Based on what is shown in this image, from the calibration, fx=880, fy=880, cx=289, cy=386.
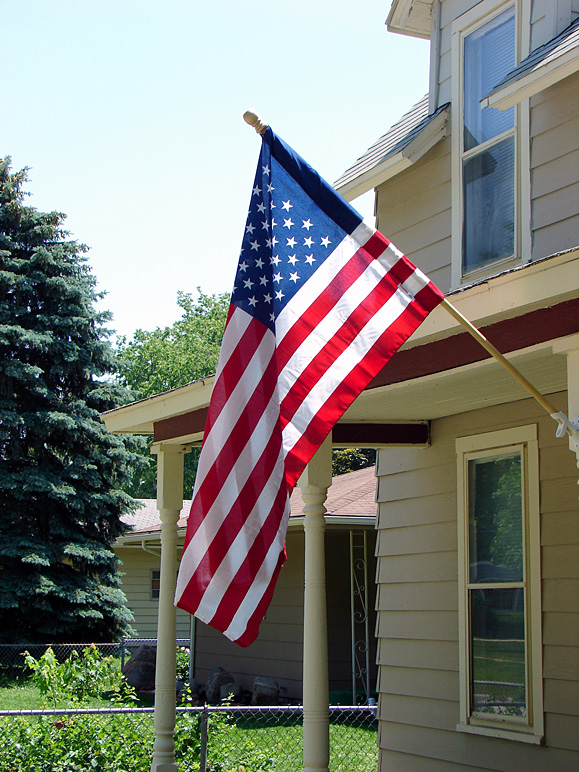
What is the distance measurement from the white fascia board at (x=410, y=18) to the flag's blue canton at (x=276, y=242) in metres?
4.93

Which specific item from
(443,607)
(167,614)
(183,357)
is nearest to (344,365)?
(443,607)

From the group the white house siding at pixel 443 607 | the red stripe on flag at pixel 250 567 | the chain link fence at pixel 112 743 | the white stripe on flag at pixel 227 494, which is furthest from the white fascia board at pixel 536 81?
the chain link fence at pixel 112 743

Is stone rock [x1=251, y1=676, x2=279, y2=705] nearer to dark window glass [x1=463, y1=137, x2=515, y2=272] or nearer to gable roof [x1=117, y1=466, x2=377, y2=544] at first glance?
gable roof [x1=117, y1=466, x2=377, y2=544]

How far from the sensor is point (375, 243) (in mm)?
3736

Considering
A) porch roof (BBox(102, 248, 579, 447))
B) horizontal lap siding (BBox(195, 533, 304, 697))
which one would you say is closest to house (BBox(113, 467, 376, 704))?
horizontal lap siding (BBox(195, 533, 304, 697))

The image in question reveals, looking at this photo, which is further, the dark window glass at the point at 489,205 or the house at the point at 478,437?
the dark window glass at the point at 489,205

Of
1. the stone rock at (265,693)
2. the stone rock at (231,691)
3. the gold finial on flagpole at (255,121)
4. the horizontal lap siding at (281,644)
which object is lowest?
the stone rock at (231,691)

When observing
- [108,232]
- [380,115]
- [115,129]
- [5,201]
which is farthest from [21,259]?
[380,115]

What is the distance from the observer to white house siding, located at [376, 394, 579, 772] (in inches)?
230

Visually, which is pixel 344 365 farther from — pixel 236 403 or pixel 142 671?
pixel 142 671

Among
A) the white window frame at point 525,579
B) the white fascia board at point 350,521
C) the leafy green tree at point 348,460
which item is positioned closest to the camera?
the white window frame at point 525,579

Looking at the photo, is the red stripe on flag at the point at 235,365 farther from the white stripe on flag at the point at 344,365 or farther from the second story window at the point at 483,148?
the second story window at the point at 483,148

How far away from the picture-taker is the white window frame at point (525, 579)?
5969 millimetres

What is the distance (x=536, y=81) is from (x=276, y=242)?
285cm
